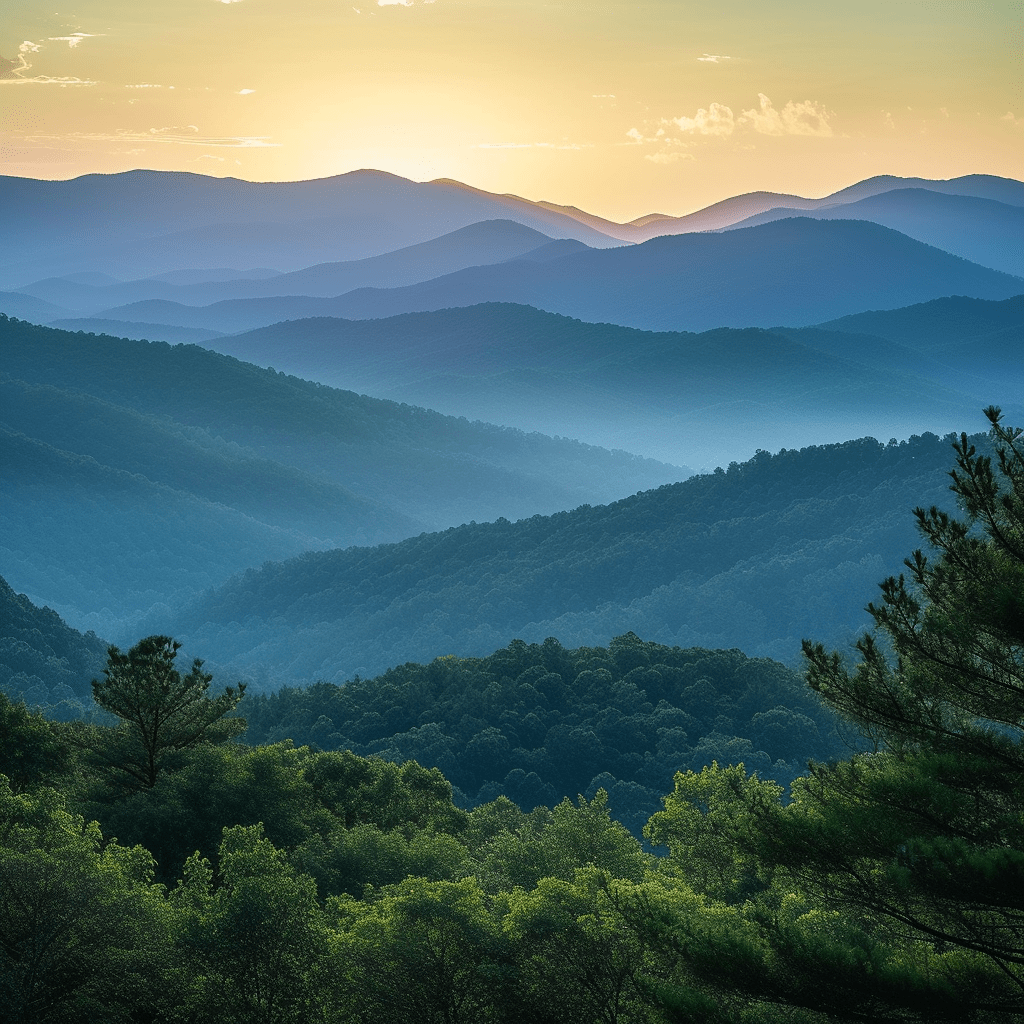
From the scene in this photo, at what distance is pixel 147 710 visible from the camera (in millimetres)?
27375

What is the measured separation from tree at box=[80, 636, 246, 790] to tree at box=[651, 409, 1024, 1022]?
56.0ft

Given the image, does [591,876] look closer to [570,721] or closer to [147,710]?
[147,710]

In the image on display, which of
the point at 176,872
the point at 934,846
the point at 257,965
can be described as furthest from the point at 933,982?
the point at 176,872

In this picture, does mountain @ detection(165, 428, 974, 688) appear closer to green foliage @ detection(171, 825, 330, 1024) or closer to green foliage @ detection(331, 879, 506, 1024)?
green foliage @ detection(331, 879, 506, 1024)

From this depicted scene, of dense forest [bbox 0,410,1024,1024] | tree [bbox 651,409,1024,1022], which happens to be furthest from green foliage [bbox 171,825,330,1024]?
tree [bbox 651,409,1024,1022]

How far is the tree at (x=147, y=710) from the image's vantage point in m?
27.2

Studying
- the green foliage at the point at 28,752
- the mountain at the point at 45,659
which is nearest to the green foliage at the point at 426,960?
the green foliage at the point at 28,752

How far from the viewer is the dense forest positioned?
517 inches

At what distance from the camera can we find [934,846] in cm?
1217

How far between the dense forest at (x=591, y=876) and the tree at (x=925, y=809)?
0.12 feet

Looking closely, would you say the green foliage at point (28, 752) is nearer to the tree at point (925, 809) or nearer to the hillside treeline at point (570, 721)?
the tree at point (925, 809)

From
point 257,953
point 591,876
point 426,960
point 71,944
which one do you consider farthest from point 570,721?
point 71,944

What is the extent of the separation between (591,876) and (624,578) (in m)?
119

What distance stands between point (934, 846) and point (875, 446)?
14155 cm
